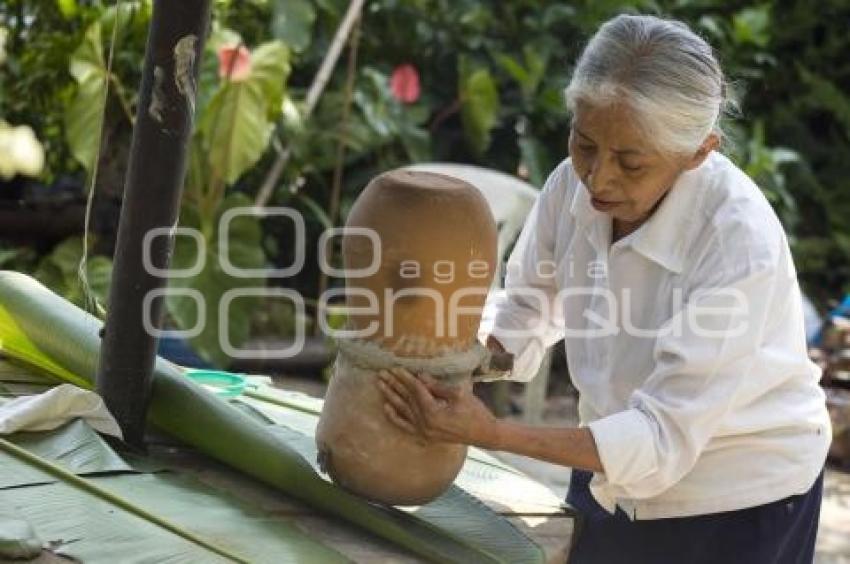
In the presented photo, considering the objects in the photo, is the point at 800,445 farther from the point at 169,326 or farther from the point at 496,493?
the point at 169,326

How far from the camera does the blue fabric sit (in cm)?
212

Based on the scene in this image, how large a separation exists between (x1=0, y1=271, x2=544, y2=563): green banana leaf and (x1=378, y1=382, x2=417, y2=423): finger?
0.17 meters

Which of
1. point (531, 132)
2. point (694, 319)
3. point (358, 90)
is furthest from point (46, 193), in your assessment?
point (694, 319)

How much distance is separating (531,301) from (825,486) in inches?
147

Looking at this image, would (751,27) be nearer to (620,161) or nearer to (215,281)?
(215,281)

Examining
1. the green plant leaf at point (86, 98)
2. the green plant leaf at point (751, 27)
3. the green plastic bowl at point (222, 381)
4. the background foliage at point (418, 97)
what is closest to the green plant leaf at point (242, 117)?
the background foliage at point (418, 97)

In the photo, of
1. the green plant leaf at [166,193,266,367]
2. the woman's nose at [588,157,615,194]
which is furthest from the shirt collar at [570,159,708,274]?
the green plant leaf at [166,193,266,367]

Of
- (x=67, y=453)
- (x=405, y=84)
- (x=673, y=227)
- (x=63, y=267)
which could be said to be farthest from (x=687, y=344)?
(x=405, y=84)

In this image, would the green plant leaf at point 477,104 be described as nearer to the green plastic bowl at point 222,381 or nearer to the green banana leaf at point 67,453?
the green plastic bowl at point 222,381

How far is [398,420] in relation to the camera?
6.24ft

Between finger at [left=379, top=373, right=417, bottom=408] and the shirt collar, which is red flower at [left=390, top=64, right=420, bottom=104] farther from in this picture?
finger at [left=379, top=373, right=417, bottom=408]

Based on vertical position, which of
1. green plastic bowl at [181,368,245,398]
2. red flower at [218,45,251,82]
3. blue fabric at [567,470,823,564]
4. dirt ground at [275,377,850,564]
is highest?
red flower at [218,45,251,82]

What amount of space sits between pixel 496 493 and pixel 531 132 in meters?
4.99

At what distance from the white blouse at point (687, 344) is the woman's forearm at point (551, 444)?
2 cm
